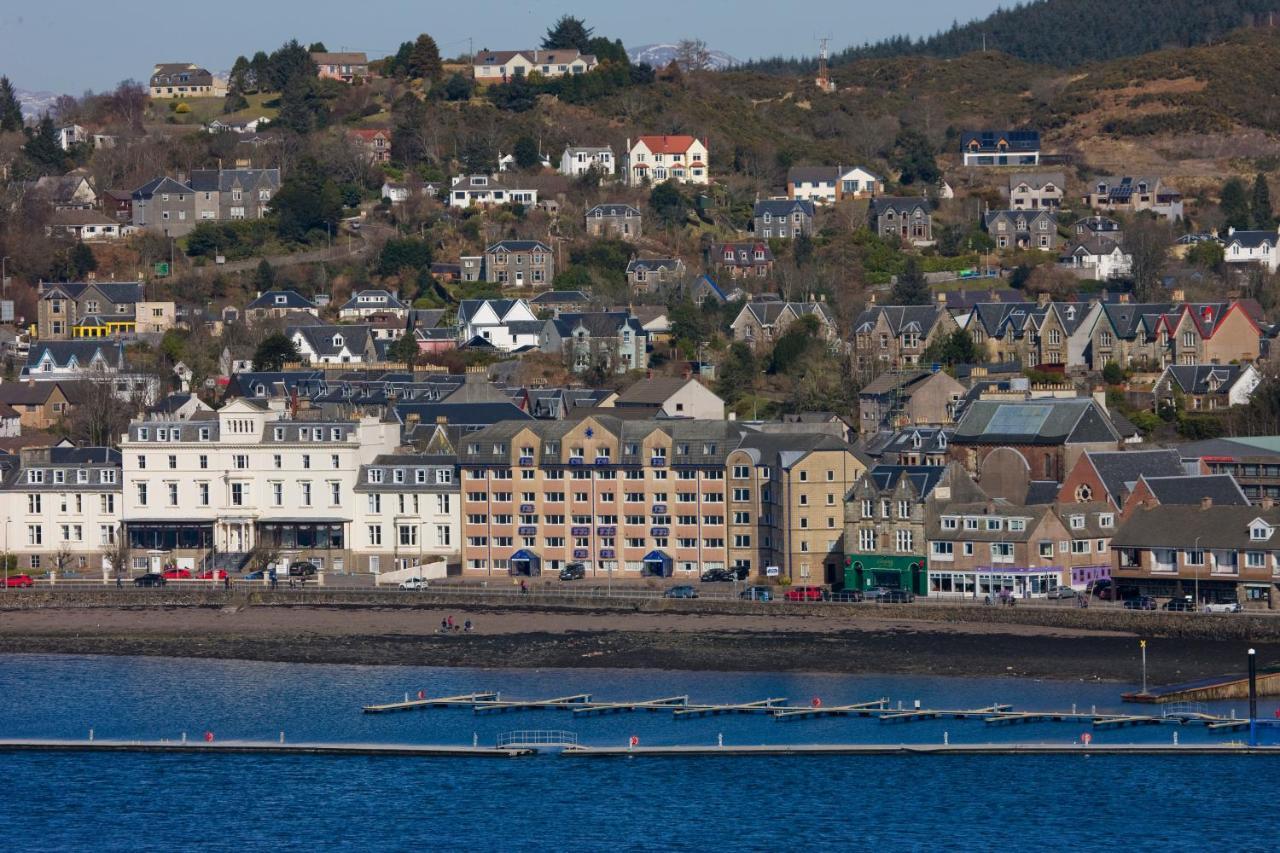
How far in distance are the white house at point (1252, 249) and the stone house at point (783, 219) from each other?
67.1ft

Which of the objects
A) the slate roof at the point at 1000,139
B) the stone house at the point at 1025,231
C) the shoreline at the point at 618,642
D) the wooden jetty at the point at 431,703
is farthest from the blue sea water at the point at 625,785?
the slate roof at the point at 1000,139

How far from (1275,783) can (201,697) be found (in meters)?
27.3

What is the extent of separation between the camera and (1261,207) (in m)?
127

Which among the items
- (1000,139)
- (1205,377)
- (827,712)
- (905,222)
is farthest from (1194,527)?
(1000,139)

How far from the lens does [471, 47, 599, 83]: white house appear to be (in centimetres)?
14712

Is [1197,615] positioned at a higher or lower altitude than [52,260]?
lower

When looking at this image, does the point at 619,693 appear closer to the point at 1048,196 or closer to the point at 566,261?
the point at 566,261

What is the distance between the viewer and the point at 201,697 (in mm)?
65375

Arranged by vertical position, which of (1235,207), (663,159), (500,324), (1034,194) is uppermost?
(663,159)

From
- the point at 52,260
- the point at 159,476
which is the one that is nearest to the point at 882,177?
the point at 52,260

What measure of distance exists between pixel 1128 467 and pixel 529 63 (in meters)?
79.2

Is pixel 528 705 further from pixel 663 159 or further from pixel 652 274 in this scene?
pixel 663 159

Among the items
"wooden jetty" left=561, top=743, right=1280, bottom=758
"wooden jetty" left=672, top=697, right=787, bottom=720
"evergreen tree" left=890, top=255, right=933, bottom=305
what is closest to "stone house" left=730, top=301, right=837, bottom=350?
"evergreen tree" left=890, top=255, right=933, bottom=305

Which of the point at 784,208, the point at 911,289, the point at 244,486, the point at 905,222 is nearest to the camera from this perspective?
the point at 244,486
